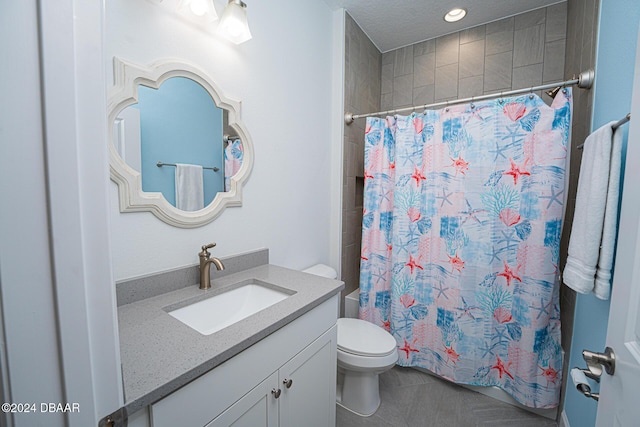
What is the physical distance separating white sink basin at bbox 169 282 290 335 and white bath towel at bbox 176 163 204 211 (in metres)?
0.43

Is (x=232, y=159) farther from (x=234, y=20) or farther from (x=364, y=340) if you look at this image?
(x=364, y=340)

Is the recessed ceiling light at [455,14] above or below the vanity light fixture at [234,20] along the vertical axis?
above

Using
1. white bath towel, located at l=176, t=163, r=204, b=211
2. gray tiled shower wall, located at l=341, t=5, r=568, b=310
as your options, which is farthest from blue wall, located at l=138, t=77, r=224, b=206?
gray tiled shower wall, located at l=341, t=5, r=568, b=310

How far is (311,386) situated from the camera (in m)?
1.12

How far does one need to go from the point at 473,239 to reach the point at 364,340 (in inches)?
37.5

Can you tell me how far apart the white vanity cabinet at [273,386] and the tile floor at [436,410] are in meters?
0.54

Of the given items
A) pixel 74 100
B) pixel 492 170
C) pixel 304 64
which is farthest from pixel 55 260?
pixel 492 170

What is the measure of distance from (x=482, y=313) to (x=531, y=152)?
104 centimetres

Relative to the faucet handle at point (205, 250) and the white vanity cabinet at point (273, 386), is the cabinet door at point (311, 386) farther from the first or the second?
the faucet handle at point (205, 250)

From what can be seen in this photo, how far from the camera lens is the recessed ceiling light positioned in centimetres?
199

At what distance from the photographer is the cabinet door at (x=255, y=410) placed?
78 centimetres

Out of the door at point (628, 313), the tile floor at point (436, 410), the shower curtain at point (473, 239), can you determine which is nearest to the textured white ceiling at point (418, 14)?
the shower curtain at point (473, 239)

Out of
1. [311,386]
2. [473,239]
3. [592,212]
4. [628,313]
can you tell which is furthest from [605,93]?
[311,386]

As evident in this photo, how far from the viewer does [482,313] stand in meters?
1.69
